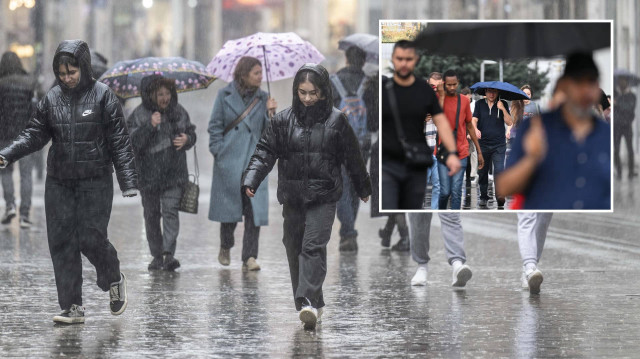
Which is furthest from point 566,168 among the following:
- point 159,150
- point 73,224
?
point 159,150

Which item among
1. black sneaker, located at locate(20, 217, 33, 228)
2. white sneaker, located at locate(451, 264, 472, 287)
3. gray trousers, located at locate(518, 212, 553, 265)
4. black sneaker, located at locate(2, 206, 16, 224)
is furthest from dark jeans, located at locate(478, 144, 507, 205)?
black sneaker, located at locate(2, 206, 16, 224)

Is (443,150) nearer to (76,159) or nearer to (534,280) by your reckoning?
(76,159)

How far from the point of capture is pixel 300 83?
7.79 metres

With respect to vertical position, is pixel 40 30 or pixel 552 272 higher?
pixel 40 30

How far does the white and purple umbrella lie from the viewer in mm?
11227

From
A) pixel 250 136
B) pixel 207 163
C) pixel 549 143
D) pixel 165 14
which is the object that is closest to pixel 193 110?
pixel 207 163

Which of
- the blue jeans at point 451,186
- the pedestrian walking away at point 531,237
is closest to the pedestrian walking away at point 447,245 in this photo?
the pedestrian walking away at point 531,237

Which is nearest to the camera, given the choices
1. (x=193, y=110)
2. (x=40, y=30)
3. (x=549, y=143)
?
(x=549, y=143)

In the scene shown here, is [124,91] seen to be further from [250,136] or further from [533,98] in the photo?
[533,98]

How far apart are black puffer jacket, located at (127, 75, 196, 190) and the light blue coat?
0.26m

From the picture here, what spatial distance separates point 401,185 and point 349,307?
118 inches

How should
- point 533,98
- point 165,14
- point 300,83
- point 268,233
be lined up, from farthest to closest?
point 165,14 < point 268,233 < point 300,83 < point 533,98

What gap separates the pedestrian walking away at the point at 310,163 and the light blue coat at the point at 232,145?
10.1 ft

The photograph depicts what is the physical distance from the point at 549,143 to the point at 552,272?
7.81 meters
